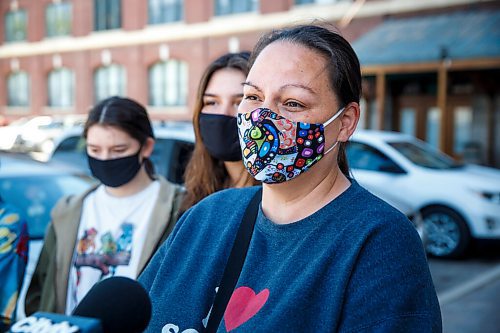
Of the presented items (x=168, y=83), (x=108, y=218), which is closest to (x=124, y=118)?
(x=108, y=218)

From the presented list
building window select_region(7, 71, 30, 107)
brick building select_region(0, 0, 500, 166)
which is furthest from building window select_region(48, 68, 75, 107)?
building window select_region(7, 71, 30, 107)

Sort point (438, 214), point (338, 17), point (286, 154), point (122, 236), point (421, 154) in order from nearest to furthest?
1. point (286, 154)
2. point (122, 236)
3. point (438, 214)
4. point (421, 154)
5. point (338, 17)

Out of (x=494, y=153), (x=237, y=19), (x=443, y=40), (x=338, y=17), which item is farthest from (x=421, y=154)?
(x=237, y=19)

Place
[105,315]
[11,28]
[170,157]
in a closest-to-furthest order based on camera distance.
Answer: [105,315] → [170,157] → [11,28]

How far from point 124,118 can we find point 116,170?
0.93ft

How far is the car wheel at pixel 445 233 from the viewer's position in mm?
9195

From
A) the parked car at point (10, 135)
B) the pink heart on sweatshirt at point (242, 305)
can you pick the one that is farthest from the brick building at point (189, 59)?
the pink heart on sweatshirt at point (242, 305)

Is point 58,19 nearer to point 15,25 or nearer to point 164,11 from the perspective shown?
point 15,25

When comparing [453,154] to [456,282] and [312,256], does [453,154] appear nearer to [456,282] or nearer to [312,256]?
[456,282]

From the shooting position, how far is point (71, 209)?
10.5 ft

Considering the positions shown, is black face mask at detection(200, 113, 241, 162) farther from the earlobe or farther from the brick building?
the brick building

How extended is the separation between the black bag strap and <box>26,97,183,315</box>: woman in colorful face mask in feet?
3.99

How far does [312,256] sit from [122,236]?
168 centimetres

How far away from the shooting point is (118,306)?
124 cm
